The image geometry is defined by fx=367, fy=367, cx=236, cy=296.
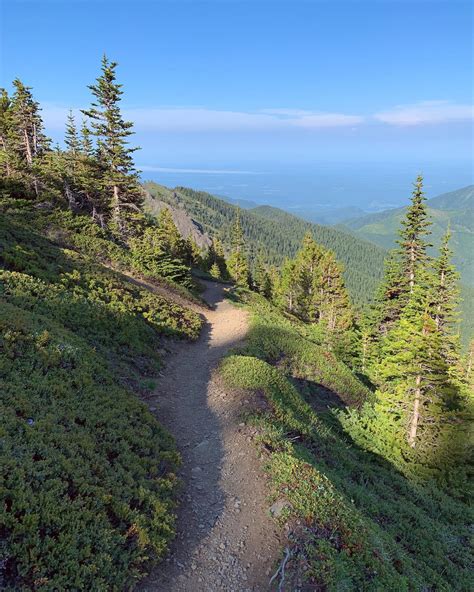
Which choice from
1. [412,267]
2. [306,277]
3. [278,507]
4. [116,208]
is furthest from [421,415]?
[306,277]

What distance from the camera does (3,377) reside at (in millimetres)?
8891

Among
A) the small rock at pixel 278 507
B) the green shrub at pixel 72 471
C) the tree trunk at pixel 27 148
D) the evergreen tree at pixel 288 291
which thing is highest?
the tree trunk at pixel 27 148

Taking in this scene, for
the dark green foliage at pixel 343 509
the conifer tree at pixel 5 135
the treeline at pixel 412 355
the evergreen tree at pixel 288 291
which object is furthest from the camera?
the evergreen tree at pixel 288 291

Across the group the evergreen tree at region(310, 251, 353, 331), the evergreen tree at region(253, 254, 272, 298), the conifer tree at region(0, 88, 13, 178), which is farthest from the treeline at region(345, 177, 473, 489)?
the evergreen tree at region(253, 254, 272, 298)

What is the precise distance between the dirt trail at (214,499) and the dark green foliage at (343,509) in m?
0.56

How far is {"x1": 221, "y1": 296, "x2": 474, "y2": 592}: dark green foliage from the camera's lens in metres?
7.27

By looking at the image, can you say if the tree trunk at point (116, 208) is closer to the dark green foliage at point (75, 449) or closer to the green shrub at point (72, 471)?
the dark green foliage at point (75, 449)

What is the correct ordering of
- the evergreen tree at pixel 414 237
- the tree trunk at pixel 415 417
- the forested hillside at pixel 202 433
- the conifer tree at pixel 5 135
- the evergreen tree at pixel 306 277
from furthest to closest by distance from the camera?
the evergreen tree at pixel 306 277 → the conifer tree at pixel 5 135 → the evergreen tree at pixel 414 237 → the tree trunk at pixel 415 417 → the forested hillside at pixel 202 433

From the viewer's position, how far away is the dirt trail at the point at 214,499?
263 inches

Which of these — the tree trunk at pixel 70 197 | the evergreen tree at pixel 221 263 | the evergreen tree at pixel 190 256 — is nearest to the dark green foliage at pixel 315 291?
the evergreen tree at pixel 221 263

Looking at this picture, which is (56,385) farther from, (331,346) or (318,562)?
(331,346)

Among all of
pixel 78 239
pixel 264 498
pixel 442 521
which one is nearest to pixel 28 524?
pixel 264 498

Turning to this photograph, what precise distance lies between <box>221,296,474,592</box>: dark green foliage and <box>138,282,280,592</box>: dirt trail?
56 centimetres

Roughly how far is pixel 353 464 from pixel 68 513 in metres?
10.7
